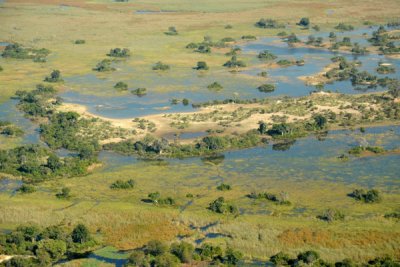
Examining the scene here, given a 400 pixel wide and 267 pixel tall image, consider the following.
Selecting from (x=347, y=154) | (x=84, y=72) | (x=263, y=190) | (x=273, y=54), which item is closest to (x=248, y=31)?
(x=273, y=54)

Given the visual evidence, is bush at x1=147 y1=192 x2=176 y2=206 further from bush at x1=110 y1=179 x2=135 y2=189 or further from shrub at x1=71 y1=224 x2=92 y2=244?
shrub at x1=71 y1=224 x2=92 y2=244

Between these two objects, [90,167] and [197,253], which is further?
[90,167]

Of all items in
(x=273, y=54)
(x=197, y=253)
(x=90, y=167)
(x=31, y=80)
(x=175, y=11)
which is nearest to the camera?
(x=197, y=253)

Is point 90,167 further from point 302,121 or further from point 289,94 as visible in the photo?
point 289,94

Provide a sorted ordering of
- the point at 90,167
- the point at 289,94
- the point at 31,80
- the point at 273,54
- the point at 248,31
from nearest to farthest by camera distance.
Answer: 1. the point at 90,167
2. the point at 289,94
3. the point at 31,80
4. the point at 273,54
5. the point at 248,31

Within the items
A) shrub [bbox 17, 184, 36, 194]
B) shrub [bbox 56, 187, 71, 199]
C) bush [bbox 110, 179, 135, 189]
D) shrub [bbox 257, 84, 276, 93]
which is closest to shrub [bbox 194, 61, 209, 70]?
shrub [bbox 257, 84, 276, 93]
